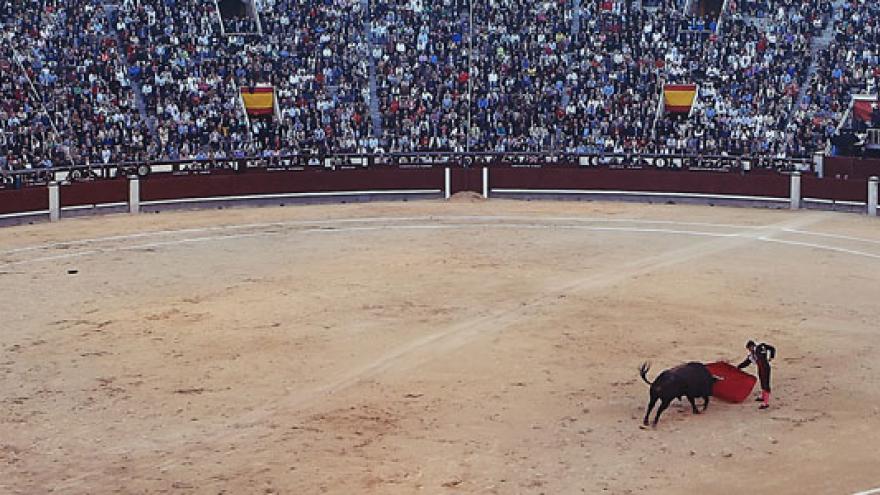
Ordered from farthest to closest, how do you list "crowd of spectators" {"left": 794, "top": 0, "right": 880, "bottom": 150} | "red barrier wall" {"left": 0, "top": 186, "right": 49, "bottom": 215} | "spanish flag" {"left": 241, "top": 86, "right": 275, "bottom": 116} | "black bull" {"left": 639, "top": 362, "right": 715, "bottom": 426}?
"spanish flag" {"left": 241, "top": 86, "right": 275, "bottom": 116}, "crowd of spectators" {"left": 794, "top": 0, "right": 880, "bottom": 150}, "red barrier wall" {"left": 0, "top": 186, "right": 49, "bottom": 215}, "black bull" {"left": 639, "top": 362, "right": 715, "bottom": 426}

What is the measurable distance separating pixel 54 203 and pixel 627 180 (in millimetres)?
15794

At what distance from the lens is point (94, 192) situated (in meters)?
36.1

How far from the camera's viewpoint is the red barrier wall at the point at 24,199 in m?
34.4

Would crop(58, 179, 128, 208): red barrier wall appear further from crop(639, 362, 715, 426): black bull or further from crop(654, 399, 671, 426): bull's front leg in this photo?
crop(654, 399, 671, 426): bull's front leg

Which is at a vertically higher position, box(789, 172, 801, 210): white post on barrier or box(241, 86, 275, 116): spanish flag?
box(241, 86, 275, 116): spanish flag

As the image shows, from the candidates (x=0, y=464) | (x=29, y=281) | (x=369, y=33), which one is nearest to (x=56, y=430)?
(x=0, y=464)

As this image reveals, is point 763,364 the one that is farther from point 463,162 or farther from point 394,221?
point 463,162

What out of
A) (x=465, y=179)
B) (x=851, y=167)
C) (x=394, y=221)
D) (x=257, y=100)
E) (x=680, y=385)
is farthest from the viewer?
(x=257, y=100)

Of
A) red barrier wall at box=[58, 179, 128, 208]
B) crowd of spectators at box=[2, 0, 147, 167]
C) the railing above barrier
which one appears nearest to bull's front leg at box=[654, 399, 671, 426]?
red barrier wall at box=[58, 179, 128, 208]

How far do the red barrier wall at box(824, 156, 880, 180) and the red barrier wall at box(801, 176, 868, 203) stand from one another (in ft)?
3.23

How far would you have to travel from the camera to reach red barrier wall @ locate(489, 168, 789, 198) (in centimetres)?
3866

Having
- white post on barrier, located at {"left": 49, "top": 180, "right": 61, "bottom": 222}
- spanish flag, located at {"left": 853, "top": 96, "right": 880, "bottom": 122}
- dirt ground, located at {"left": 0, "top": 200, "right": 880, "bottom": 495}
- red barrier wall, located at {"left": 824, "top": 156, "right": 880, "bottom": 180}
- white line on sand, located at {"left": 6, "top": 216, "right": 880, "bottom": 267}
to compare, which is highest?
spanish flag, located at {"left": 853, "top": 96, "right": 880, "bottom": 122}

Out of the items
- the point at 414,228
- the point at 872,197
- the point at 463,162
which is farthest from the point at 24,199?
the point at 872,197

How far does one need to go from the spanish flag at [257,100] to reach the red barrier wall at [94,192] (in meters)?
7.18
